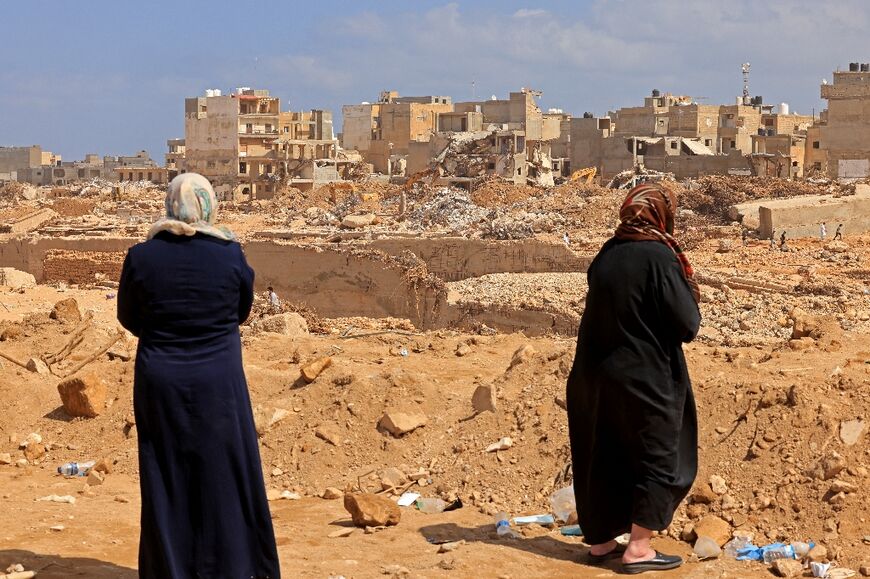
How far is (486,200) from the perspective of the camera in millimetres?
31547

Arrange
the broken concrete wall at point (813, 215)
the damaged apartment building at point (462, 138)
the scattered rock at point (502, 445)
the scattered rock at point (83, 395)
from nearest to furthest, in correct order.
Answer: the scattered rock at point (502, 445) → the scattered rock at point (83, 395) → the broken concrete wall at point (813, 215) → the damaged apartment building at point (462, 138)

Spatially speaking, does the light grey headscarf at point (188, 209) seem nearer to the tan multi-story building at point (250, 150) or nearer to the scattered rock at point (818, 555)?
the scattered rock at point (818, 555)

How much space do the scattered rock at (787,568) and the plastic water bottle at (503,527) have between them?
3.45 ft

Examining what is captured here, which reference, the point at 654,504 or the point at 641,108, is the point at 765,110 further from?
the point at 654,504

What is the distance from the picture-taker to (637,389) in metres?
4.49

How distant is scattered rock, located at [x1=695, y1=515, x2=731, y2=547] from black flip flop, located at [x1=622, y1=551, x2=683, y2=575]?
1.31ft

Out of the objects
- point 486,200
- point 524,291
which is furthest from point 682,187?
point 524,291

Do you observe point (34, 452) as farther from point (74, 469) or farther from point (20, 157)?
point (20, 157)

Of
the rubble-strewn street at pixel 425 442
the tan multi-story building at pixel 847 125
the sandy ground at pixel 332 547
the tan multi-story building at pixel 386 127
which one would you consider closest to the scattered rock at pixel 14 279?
the rubble-strewn street at pixel 425 442

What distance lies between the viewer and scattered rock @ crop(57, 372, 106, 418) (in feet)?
23.6

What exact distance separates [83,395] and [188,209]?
11.7ft

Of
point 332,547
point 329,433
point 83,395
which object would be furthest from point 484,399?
point 83,395

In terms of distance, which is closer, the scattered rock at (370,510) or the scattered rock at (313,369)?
the scattered rock at (370,510)

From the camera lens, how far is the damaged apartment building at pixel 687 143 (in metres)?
34.3
